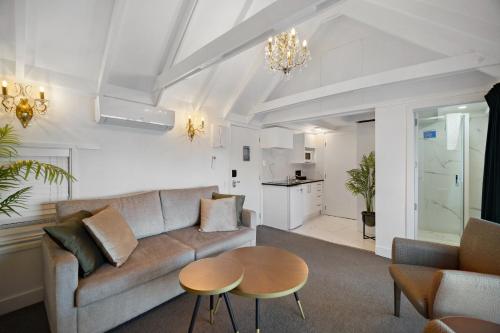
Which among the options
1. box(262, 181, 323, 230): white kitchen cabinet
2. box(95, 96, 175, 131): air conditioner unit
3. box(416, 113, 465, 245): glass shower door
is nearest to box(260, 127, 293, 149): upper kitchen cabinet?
box(262, 181, 323, 230): white kitchen cabinet

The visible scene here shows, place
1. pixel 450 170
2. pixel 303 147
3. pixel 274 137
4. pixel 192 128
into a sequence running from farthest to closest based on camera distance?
pixel 303 147
pixel 274 137
pixel 450 170
pixel 192 128

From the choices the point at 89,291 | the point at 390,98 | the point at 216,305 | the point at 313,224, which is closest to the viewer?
the point at 89,291

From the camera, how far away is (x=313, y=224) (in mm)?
4695

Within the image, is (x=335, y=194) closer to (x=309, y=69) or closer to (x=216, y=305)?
(x=309, y=69)

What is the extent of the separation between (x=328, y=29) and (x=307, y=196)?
10.8 ft

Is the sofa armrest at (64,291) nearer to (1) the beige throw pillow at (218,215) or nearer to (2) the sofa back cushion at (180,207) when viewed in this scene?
(2) the sofa back cushion at (180,207)

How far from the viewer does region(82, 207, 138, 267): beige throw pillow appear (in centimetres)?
177

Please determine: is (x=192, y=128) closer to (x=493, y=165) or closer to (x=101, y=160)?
(x=101, y=160)

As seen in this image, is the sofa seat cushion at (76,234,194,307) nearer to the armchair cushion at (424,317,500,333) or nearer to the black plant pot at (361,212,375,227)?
the armchair cushion at (424,317,500,333)

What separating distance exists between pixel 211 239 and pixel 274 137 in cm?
269

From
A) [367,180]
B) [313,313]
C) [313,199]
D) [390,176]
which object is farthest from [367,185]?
[313,313]

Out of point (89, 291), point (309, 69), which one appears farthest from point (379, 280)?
point (309, 69)

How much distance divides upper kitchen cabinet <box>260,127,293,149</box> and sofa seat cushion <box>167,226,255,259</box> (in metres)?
2.16

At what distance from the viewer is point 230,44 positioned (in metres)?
1.82
